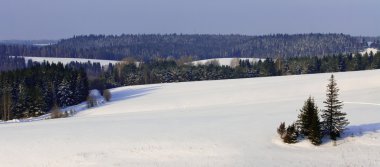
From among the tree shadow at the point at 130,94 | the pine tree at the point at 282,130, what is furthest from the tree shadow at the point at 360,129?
the tree shadow at the point at 130,94

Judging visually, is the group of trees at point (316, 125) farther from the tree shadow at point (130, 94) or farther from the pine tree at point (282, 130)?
the tree shadow at point (130, 94)

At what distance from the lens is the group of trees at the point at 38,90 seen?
266ft

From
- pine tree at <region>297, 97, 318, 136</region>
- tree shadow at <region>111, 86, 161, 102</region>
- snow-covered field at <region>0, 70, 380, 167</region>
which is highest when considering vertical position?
pine tree at <region>297, 97, 318, 136</region>

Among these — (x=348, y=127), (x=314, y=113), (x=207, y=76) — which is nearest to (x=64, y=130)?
(x=314, y=113)

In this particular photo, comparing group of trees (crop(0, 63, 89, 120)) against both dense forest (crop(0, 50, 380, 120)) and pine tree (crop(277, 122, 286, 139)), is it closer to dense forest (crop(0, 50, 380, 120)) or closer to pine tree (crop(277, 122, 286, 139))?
dense forest (crop(0, 50, 380, 120))

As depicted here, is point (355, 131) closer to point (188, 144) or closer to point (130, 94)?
point (188, 144)

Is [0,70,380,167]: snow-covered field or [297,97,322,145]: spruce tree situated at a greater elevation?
[297,97,322,145]: spruce tree

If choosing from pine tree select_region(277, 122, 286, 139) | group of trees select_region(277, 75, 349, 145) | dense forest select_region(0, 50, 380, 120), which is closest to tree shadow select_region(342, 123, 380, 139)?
group of trees select_region(277, 75, 349, 145)

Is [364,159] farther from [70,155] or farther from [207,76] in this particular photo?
[207,76]

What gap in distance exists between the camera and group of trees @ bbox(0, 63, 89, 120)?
81.2 metres

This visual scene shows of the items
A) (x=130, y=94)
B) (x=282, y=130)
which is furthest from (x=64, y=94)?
(x=282, y=130)

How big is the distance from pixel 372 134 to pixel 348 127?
2.83 m

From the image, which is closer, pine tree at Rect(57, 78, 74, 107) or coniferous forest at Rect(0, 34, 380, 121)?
coniferous forest at Rect(0, 34, 380, 121)

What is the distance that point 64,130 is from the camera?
38.8 meters
